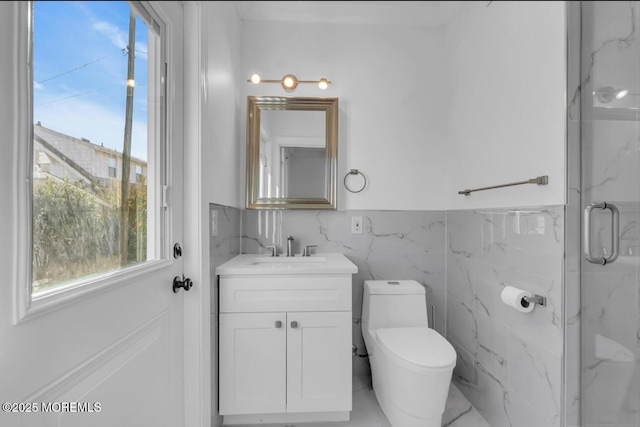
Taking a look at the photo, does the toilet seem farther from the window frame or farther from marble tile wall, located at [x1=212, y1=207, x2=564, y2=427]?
the window frame

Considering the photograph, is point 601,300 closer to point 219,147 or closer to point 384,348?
point 384,348

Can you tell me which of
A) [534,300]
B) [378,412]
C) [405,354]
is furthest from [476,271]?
[378,412]

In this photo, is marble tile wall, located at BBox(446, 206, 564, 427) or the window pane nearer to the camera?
the window pane

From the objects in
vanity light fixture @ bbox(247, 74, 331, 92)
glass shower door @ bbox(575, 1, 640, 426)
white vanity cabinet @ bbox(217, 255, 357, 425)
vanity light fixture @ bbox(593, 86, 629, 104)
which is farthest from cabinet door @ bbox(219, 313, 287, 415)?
vanity light fixture @ bbox(593, 86, 629, 104)

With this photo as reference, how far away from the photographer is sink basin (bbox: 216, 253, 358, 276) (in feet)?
4.32

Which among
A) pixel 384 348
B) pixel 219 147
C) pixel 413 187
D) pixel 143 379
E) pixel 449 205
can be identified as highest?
pixel 219 147

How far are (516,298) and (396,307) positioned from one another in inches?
30.0

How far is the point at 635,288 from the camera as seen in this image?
1.84 ft

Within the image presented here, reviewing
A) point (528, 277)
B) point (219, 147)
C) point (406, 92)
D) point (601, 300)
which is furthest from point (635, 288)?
point (219, 147)

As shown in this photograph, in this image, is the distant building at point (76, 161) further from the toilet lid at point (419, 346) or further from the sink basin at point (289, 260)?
the toilet lid at point (419, 346)

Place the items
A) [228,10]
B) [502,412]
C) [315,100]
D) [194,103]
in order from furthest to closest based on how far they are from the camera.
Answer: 1. [315,100]
2. [502,412]
3. [194,103]
4. [228,10]

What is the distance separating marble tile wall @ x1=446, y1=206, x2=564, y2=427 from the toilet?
17 centimetres

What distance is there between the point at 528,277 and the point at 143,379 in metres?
1.15

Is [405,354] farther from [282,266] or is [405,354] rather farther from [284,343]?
[282,266]
